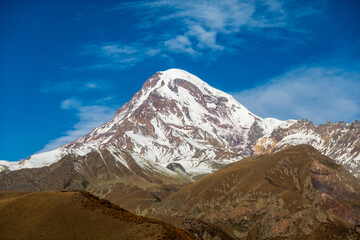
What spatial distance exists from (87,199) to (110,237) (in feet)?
42.9

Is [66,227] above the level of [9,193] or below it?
below

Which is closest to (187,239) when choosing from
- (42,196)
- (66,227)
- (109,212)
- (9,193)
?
(109,212)

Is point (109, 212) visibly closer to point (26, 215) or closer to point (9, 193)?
point (26, 215)

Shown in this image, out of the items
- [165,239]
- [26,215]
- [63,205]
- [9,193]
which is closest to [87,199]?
[63,205]

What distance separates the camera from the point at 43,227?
8469cm

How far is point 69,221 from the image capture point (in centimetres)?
8681

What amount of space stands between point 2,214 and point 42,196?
8541 millimetres

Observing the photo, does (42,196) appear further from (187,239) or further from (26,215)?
(187,239)

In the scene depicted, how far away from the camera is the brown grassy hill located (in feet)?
276

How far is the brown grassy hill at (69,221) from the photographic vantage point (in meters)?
84.1

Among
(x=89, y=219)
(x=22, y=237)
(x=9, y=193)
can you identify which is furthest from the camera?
(x=9, y=193)

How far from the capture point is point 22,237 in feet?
271

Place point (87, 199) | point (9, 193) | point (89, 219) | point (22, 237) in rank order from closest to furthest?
point (22, 237) < point (89, 219) < point (87, 199) < point (9, 193)

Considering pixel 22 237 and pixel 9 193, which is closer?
pixel 22 237
